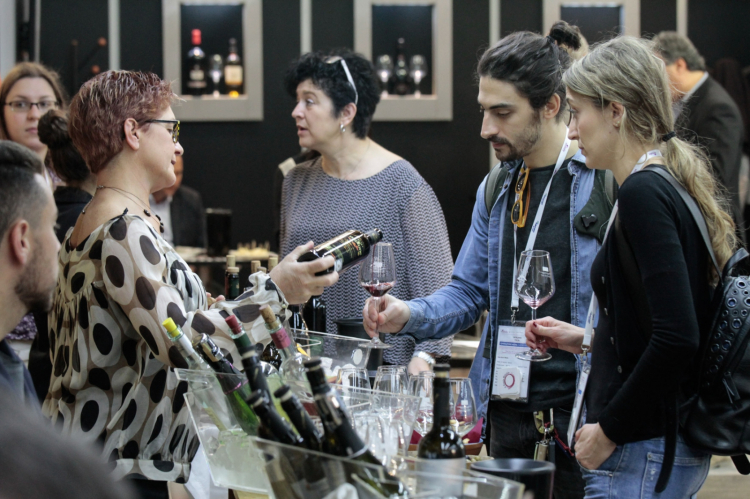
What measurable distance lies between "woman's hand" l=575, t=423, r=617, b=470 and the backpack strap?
88 cm

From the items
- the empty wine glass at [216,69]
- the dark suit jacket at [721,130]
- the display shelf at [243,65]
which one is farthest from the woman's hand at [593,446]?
the empty wine glass at [216,69]

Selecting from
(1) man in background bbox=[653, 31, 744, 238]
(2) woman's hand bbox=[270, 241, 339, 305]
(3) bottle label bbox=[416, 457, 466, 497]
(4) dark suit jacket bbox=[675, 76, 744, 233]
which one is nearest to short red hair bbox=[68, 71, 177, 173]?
(2) woman's hand bbox=[270, 241, 339, 305]

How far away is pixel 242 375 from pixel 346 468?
0.44m

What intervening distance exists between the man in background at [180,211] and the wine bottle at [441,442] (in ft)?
16.6

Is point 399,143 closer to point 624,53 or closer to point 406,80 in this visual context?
point 406,80

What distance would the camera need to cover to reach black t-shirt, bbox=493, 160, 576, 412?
86.2 inches

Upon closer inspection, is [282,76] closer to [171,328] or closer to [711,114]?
[711,114]

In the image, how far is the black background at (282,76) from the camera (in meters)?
6.35

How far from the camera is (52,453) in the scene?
0.59 metres

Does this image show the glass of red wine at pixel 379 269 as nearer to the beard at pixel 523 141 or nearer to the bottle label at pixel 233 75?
the beard at pixel 523 141

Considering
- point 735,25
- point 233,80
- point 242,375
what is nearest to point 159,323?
point 242,375

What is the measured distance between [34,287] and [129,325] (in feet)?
1.51

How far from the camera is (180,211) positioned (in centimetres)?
615

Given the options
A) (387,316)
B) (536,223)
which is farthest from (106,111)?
(536,223)
